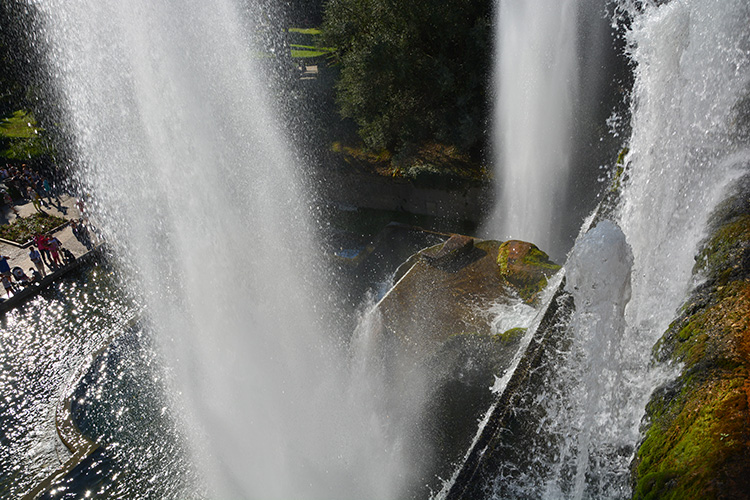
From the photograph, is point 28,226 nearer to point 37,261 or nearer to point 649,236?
point 37,261

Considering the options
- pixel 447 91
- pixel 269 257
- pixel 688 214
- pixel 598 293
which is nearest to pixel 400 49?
pixel 447 91

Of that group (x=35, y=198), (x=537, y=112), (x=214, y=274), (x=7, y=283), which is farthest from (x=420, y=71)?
(x=35, y=198)

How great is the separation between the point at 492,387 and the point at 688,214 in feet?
9.48

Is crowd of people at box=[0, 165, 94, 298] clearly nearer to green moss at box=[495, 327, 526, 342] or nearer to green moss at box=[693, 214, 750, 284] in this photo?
green moss at box=[495, 327, 526, 342]

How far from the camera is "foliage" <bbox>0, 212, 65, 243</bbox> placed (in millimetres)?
14680

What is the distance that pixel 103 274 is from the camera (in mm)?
12648

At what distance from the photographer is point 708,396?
10.5 ft

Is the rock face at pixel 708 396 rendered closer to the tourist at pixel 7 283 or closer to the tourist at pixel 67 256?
the tourist at pixel 7 283

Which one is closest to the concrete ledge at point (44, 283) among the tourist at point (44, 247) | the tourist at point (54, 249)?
Result: the tourist at point (54, 249)

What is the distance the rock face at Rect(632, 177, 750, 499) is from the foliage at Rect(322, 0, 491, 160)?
881 cm

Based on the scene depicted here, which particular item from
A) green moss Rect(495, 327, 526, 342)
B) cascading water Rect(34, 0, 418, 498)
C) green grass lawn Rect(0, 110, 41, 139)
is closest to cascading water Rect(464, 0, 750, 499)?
green moss Rect(495, 327, 526, 342)

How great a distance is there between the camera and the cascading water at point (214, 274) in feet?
21.7

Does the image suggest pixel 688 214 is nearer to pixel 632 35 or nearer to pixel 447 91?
pixel 632 35

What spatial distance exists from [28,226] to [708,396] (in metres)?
17.3
